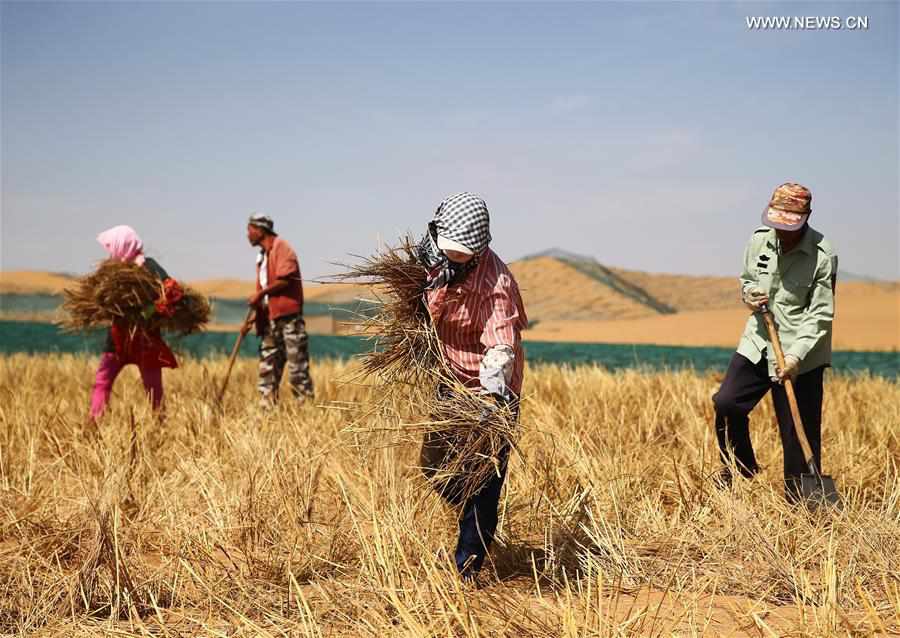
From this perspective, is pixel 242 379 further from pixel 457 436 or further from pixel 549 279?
pixel 549 279

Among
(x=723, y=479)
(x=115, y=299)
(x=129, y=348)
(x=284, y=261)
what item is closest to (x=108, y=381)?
(x=129, y=348)

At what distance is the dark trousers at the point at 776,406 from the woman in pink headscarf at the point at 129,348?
407 centimetres

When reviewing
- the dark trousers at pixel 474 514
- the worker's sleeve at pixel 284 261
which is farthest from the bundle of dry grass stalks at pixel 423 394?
the worker's sleeve at pixel 284 261

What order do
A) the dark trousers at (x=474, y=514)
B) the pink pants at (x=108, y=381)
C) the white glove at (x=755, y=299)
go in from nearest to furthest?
the dark trousers at (x=474, y=514) < the white glove at (x=755, y=299) < the pink pants at (x=108, y=381)

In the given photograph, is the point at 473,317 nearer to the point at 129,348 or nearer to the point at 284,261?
the point at 129,348

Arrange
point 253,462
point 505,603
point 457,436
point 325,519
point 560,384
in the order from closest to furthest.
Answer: point 505,603 < point 457,436 < point 325,519 < point 253,462 < point 560,384

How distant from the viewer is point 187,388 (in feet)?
27.1

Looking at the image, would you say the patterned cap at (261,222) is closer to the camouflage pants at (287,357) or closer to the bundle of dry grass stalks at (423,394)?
the camouflage pants at (287,357)

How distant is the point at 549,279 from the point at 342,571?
7357 centimetres

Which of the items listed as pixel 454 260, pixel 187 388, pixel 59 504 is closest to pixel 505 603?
pixel 454 260

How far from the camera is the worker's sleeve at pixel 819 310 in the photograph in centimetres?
404

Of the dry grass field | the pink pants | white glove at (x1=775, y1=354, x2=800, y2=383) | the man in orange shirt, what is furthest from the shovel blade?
the pink pants

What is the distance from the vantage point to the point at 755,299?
4.18 metres

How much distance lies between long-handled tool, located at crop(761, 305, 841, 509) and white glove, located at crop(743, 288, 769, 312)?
13 centimetres
